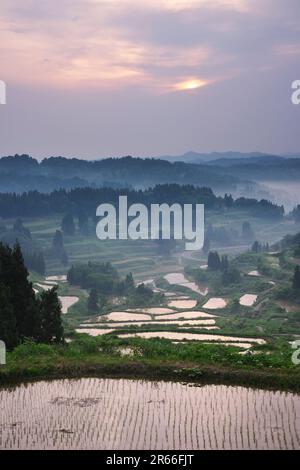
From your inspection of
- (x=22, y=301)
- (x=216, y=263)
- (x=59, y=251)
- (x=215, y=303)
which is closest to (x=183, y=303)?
(x=215, y=303)

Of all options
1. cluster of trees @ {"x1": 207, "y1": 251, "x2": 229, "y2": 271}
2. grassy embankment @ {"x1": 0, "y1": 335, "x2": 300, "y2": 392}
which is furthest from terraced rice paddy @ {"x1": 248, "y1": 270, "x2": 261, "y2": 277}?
grassy embankment @ {"x1": 0, "y1": 335, "x2": 300, "y2": 392}

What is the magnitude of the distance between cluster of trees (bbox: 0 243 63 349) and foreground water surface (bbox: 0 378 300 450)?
4.47m

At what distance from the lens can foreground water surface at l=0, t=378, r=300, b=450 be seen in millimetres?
8031

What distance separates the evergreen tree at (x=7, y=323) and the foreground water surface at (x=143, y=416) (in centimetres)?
414

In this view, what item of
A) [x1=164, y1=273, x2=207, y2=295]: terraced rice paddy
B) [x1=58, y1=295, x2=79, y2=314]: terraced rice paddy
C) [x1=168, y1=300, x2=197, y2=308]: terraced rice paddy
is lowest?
[x1=164, y1=273, x2=207, y2=295]: terraced rice paddy

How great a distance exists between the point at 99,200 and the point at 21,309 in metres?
112

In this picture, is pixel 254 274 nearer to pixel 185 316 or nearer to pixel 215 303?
pixel 215 303

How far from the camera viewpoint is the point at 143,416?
894 centimetres

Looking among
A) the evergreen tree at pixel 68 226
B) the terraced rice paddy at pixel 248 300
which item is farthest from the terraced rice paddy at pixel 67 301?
the evergreen tree at pixel 68 226

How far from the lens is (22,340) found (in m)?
15.0

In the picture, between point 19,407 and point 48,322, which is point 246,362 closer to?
point 19,407

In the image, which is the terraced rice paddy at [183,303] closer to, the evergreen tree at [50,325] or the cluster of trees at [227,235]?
the evergreen tree at [50,325]

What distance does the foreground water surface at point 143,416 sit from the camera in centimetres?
803

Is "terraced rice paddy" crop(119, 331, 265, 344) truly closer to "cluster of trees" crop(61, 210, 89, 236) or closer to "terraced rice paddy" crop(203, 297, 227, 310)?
"terraced rice paddy" crop(203, 297, 227, 310)
